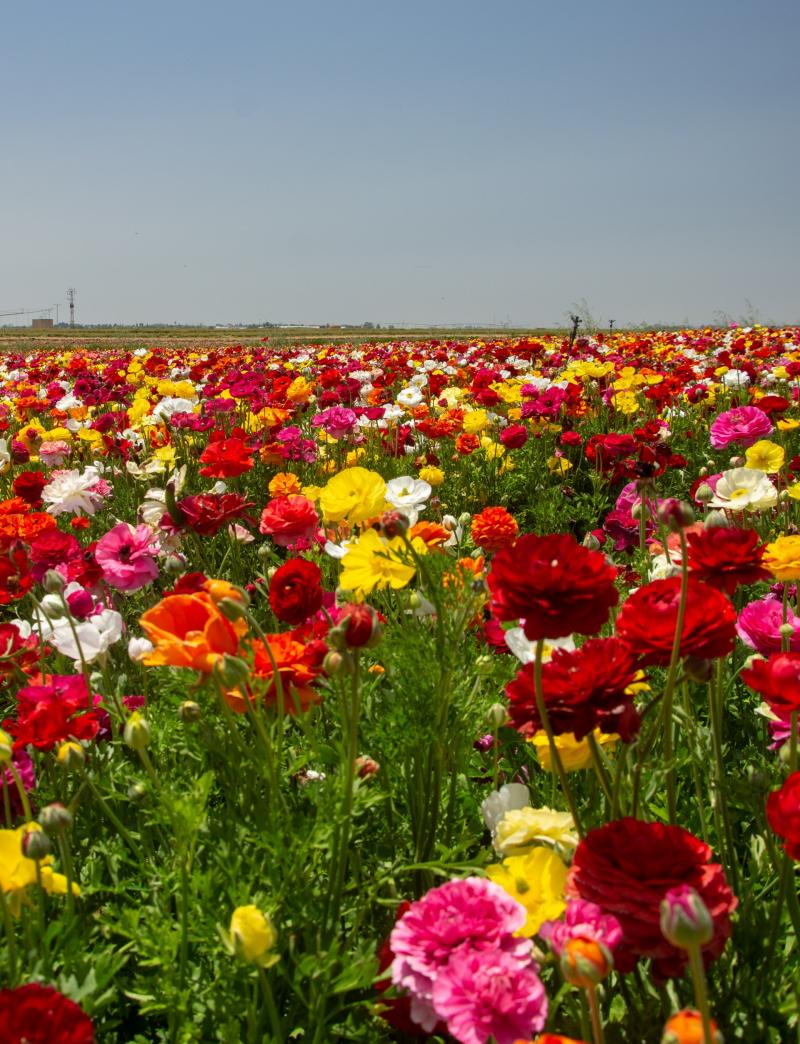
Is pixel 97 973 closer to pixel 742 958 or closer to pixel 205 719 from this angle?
pixel 205 719

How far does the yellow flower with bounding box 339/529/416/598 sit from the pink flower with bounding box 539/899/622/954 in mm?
700

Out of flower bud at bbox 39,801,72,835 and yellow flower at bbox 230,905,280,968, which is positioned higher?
flower bud at bbox 39,801,72,835

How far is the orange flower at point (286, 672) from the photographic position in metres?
1.29

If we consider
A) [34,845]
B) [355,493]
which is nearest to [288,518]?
[355,493]

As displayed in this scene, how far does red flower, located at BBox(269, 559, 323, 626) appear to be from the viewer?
1.45 m

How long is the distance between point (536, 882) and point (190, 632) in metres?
0.55

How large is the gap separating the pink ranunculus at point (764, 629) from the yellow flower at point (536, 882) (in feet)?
2.26

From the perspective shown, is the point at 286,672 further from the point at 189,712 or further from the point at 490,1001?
the point at 490,1001

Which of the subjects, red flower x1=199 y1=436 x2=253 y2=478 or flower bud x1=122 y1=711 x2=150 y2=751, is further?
red flower x1=199 y1=436 x2=253 y2=478

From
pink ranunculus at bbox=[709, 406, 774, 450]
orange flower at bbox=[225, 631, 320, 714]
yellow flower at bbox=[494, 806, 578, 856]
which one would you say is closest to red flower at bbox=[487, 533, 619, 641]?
yellow flower at bbox=[494, 806, 578, 856]

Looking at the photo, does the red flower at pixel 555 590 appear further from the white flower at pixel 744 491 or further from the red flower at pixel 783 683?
the white flower at pixel 744 491

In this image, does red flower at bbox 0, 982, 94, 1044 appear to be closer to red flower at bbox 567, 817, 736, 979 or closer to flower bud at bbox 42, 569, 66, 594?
red flower at bbox 567, 817, 736, 979

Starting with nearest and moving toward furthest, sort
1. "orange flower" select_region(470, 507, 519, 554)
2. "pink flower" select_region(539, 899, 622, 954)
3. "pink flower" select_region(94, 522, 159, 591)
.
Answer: "pink flower" select_region(539, 899, 622, 954) → "pink flower" select_region(94, 522, 159, 591) → "orange flower" select_region(470, 507, 519, 554)

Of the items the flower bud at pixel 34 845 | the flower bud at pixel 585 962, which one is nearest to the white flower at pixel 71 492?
the flower bud at pixel 34 845
